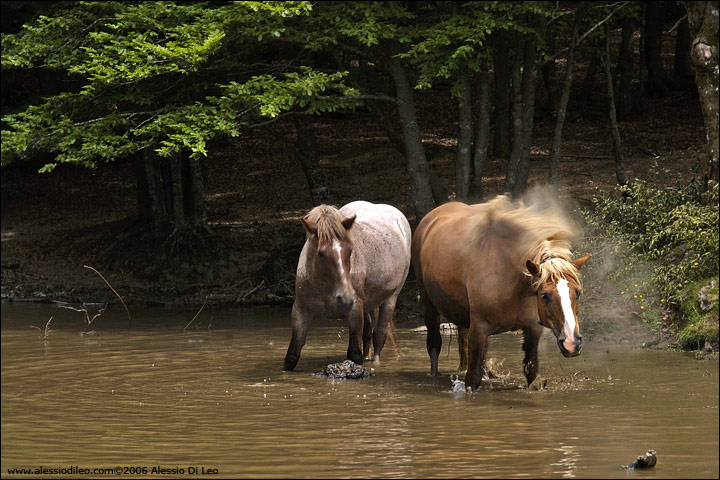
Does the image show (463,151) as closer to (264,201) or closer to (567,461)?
(264,201)

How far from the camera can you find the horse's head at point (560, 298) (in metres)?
8.98

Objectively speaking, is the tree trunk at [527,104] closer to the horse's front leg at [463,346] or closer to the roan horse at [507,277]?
the horse's front leg at [463,346]

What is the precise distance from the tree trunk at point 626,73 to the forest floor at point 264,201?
515 millimetres

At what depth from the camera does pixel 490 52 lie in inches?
691

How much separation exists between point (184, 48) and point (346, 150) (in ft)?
50.9

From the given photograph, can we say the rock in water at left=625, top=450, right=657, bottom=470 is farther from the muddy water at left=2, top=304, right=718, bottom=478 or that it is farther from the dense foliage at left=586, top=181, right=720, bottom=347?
the dense foliage at left=586, top=181, right=720, bottom=347

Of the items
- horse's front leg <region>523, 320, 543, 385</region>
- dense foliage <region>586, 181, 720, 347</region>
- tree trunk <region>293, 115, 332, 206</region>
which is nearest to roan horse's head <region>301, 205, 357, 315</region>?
horse's front leg <region>523, 320, 543, 385</region>

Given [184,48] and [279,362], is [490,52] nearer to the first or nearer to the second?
[184,48]

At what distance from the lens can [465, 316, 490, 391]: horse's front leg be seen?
10039mm

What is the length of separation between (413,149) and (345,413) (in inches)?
409

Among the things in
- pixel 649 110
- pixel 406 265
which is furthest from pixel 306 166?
pixel 649 110

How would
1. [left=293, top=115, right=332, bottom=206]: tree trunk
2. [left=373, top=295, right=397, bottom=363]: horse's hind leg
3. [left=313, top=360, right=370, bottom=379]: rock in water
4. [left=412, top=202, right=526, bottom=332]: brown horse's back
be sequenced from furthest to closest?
[left=293, top=115, right=332, bottom=206]: tree trunk
[left=373, top=295, right=397, bottom=363]: horse's hind leg
[left=313, top=360, right=370, bottom=379]: rock in water
[left=412, top=202, right=526, bottom=332]: brown horse's back

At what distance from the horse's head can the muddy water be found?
2.26 feet

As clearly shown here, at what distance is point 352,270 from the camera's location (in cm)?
1192
